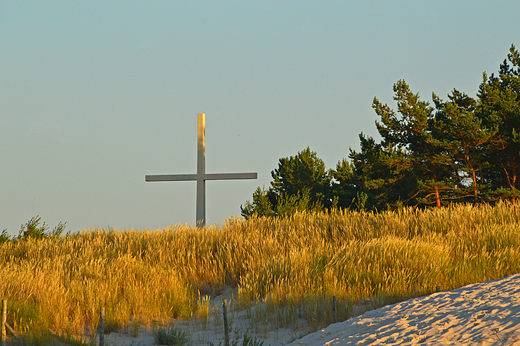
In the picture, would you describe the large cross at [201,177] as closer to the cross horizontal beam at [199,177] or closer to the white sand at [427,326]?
the cross horizontal beam at [199,177]

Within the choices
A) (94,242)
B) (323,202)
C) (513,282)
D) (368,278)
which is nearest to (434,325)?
(513,282)

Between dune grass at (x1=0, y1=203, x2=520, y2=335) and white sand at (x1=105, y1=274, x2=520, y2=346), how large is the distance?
18.1 inches

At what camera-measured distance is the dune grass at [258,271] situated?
732 centimetres

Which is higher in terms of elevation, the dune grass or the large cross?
the large cross

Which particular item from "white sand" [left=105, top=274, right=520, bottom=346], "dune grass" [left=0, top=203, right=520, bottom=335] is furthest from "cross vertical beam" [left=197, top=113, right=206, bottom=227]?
"white sand" [left=105, top=274, right=520, bottom=346]

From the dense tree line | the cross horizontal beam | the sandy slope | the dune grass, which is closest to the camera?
the sandy slope

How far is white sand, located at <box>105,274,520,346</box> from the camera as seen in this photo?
4586mm

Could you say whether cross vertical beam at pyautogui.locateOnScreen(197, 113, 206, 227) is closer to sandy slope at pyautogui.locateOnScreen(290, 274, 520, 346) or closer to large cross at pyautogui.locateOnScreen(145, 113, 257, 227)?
large cross at pyautogui.locateOnScreen(145, 113, 257, 227)

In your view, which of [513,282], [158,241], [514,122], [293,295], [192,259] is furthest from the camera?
[514,122]

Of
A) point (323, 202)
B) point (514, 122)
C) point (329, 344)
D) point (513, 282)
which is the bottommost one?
point (329, 344)

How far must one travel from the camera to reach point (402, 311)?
602 centimetres

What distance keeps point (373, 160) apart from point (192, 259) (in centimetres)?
2201

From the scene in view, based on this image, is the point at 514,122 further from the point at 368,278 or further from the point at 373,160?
the point at 368,278

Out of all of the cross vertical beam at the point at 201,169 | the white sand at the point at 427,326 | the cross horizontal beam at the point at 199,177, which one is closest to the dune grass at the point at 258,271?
the white sand at the point at 427,326
